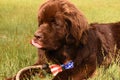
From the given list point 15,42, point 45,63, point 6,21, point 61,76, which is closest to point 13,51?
point 15,42

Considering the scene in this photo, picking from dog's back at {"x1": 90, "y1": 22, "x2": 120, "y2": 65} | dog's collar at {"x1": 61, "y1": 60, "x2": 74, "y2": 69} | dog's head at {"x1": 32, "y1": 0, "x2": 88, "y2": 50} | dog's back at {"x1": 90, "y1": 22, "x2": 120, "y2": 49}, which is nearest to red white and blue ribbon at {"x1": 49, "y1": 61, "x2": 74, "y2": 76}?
dog's collar at {"x1": 61, "y1": 60, "x2": 74, "y2": 69}

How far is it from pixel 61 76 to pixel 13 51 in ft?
4.57

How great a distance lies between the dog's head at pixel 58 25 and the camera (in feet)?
15.8

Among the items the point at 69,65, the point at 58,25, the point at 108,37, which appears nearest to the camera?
the point at 58,25

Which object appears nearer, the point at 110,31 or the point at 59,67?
the point at 59,67

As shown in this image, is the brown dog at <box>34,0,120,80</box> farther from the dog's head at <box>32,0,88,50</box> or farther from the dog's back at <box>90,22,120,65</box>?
the dog's back at <box>90,22,120,65</box>

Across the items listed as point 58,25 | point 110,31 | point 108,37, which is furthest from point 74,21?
point 110,31

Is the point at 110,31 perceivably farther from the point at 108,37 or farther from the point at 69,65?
the point at 69,65

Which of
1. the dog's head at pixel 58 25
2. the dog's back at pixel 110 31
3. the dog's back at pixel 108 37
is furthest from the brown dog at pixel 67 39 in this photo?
the dog's back at pixel 110 31

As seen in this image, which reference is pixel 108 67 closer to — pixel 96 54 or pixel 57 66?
pixel 96 54

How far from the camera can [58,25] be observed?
491 cm

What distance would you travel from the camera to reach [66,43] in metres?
→ 5.05

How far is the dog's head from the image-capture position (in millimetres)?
4824

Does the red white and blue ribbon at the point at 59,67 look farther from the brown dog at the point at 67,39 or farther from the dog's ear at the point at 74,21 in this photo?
the dog's ear at the point at 74,21
